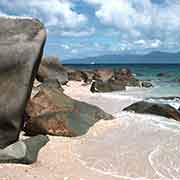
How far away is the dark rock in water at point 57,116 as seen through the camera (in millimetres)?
8747

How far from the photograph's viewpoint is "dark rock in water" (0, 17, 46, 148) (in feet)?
23.4

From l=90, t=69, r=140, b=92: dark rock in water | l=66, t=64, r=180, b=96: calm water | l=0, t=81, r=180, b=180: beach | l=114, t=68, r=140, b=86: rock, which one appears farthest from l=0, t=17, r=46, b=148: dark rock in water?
l=114, t=68, r=140, b=86: rock

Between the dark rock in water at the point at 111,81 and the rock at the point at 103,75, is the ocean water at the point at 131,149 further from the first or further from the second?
the rock at the point at 103,75

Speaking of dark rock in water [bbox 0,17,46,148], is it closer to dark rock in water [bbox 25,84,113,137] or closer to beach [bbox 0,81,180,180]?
beach [bbox 0,81,180,180]

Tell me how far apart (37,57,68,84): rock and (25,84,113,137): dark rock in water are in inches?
Result: 583

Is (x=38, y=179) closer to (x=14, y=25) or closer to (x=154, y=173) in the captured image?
(x=154, y=173)

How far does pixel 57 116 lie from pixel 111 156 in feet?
7.00

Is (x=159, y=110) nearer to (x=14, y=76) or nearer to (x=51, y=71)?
(x=14, y=76)

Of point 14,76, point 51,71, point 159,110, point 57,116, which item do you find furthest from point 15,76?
point 51,71

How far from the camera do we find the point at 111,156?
23.9 ft

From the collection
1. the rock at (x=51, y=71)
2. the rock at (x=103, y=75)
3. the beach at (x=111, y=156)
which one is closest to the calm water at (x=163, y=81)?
the rock at (x=103, y=75)

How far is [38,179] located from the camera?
5.66m

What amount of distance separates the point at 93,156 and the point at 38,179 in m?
1.81

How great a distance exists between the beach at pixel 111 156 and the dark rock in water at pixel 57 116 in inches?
10.4
